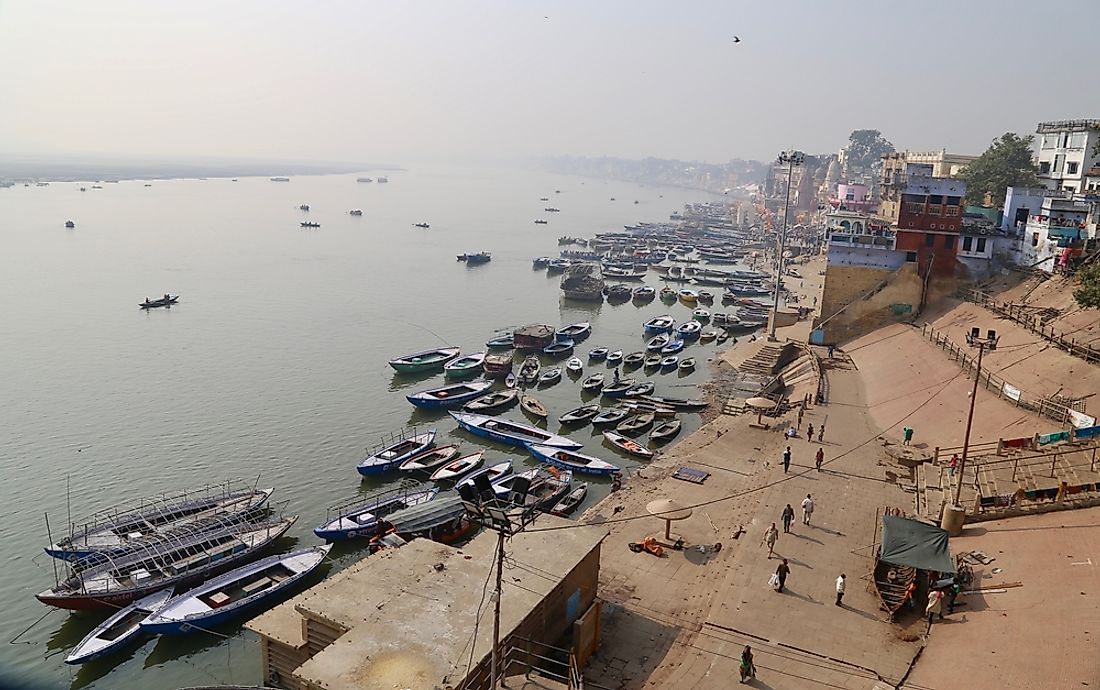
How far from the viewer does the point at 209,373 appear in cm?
4178

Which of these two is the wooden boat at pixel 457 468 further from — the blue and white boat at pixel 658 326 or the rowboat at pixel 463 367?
the blue and white boat at pixel 658 326

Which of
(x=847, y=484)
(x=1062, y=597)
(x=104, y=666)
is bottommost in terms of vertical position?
(x=104, y=666)

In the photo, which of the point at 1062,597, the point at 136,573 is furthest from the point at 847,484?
the point at 136,573

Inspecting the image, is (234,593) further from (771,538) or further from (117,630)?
(771,538)

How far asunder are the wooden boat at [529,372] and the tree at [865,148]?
432 feet

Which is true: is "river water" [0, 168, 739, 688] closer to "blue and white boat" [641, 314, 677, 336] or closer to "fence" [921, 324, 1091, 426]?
"blue and white boat" [641, 314, 677, 336]

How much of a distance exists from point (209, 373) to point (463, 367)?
1440cm

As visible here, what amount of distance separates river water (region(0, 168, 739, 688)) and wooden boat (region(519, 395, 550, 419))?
1.18 meters

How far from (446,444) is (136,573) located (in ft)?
45.7

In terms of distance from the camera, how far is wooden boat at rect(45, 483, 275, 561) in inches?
844

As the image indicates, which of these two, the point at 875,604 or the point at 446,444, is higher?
the point at 875,604

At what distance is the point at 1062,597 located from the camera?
47.9 feet

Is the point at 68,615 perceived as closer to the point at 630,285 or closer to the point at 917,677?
the point at 917,677

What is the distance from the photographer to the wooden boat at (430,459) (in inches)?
1134
